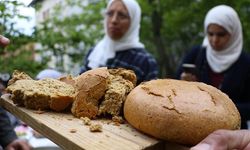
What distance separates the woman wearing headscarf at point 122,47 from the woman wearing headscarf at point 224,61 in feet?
0.97

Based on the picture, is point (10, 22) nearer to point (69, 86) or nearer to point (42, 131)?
point (69, 86)

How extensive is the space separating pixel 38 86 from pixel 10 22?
1.20 m

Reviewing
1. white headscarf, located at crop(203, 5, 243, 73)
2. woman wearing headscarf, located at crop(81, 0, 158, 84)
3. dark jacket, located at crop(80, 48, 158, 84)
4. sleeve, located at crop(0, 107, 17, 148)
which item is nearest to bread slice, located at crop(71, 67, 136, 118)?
A: sleeve, located at crop(0, 107, 17, 148)

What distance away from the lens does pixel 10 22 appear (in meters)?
2.48

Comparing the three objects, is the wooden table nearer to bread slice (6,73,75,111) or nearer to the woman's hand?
bread slice (6,73,75,111)

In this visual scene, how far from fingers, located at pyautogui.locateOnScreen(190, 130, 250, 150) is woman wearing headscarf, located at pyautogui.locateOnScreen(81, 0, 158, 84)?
1.82 metres

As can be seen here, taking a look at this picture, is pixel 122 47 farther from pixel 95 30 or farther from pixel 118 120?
pixel 95 30

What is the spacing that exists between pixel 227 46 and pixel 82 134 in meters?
2.29

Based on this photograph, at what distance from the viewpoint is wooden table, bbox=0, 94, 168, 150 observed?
104 centimetres

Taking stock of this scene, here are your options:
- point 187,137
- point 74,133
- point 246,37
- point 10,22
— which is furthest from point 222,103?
point 246,37

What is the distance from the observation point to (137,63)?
2.87m

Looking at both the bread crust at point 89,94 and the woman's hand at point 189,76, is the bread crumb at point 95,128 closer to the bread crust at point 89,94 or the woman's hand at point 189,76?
the bread crust at point 89,94

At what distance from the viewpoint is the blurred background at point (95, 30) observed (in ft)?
17.5

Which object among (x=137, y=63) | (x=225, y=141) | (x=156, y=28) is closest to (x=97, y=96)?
(x=225, y=141)
